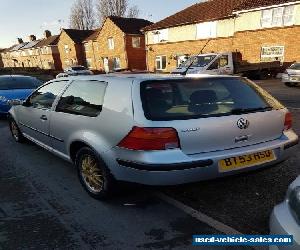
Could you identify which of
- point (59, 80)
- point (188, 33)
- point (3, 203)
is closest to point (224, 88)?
point (59, 80)

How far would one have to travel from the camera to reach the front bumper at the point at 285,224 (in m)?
1.82

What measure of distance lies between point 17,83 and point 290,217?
374 inches

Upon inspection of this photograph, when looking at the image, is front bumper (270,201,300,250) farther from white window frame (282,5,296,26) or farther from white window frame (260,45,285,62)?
white window frame (260,45,285,62)

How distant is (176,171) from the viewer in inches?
114

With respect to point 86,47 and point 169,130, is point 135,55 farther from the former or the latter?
point 169,130

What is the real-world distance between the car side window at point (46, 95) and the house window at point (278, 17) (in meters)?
20.8

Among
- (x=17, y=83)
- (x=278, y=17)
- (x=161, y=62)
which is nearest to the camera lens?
(x=17, y=83)

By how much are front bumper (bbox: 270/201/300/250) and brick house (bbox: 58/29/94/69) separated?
4749 centimetres

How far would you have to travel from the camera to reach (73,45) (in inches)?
1829

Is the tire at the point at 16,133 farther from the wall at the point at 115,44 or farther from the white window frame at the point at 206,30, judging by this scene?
the wall at the point at 115,44

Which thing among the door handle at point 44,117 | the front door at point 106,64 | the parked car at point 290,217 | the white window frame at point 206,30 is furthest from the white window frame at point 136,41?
the parked car at point 290,217

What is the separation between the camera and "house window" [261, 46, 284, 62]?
2212cm

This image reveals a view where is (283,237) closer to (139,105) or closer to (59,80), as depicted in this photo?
(139,105)

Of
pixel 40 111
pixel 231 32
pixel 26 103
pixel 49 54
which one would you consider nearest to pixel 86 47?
pixel 49 54
